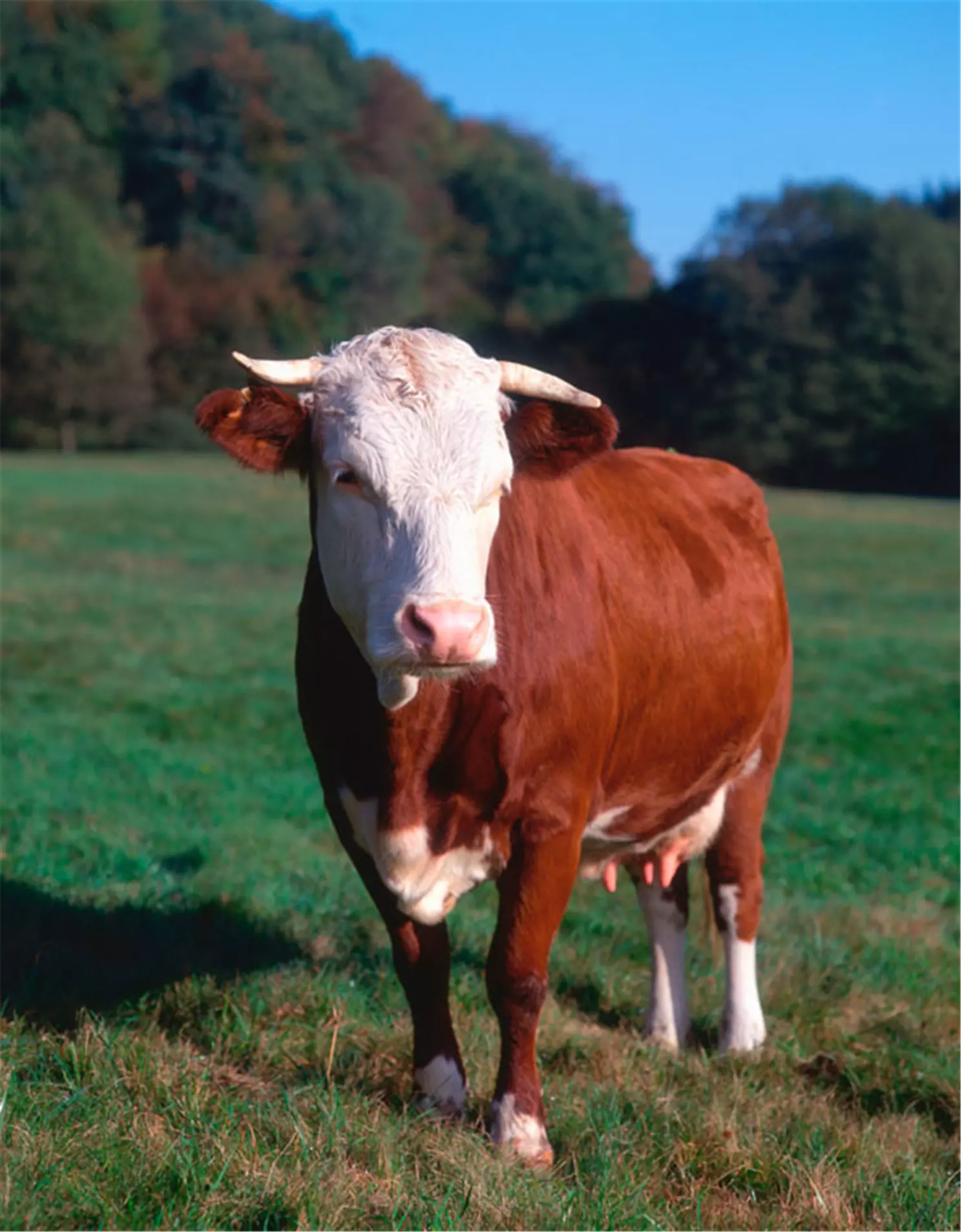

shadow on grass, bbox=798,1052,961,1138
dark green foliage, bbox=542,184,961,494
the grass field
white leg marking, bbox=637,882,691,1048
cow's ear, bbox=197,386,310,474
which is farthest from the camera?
dark green foliage, bbox=542,184,961,494

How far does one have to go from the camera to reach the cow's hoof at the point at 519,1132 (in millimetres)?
3996

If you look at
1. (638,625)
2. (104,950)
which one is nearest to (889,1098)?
(638,625)

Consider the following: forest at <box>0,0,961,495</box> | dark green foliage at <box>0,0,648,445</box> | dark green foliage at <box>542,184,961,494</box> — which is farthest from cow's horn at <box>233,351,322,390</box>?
dark green foliage at <box>542,184,961,494</box>

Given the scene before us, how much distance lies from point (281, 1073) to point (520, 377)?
212 centimetres

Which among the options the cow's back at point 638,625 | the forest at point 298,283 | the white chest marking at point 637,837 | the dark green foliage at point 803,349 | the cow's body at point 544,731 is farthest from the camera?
the dark green foliage at point 803,349

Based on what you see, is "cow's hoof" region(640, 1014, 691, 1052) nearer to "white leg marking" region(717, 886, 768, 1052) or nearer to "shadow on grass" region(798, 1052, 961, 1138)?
"white leg marking" region(717, 886, 768, 1052)

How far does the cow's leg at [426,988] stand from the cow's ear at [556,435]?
1.21m

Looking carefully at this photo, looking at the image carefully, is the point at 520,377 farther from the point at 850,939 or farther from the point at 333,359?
the point at 850,939

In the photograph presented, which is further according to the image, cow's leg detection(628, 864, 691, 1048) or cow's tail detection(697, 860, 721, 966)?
cow's tail detection(697, 860, 721, 966)

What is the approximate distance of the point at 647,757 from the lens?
499cm

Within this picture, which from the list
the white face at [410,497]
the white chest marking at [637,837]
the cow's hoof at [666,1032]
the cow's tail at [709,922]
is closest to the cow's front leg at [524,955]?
the white chest marking at [637,837]

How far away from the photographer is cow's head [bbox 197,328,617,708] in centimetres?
355

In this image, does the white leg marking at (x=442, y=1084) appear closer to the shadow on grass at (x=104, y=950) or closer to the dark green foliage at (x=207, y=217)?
the shadow on grass at (x=104, y=950)

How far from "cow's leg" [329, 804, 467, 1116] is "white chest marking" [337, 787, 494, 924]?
132 millimetres
